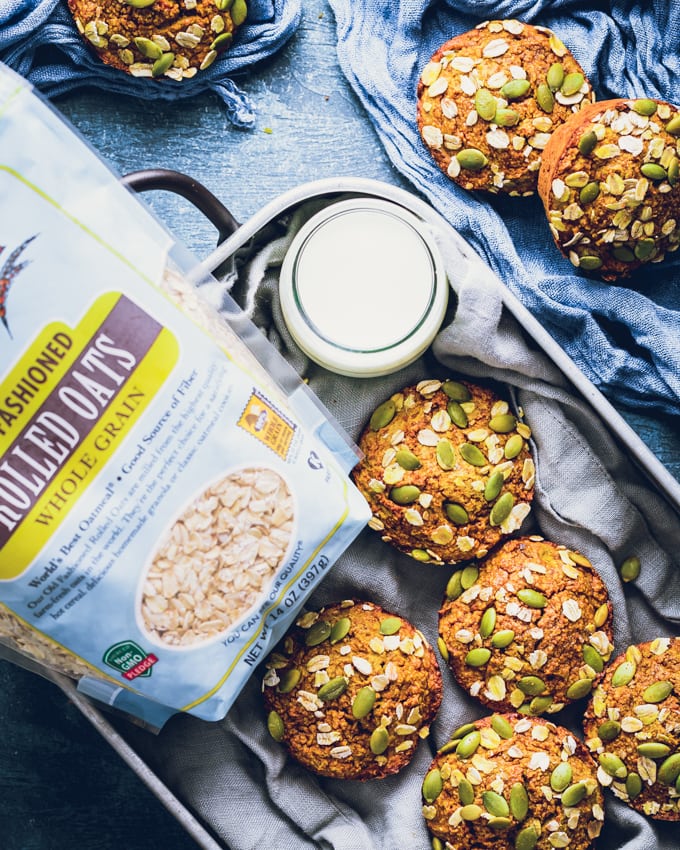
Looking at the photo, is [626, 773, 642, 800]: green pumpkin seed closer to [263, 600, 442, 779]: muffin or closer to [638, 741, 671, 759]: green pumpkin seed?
[638, 741, 671, 759]: green pumpkin seed

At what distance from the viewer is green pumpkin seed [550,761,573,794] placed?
0.95 meters

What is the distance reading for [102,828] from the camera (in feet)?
3.80

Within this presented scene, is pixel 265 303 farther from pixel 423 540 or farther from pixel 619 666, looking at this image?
pixel 619 666

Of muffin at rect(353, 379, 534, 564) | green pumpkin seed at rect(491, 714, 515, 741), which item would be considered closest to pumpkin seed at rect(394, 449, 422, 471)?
muffin at rect(353, 379, 534, 564)

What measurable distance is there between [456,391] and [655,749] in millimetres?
453

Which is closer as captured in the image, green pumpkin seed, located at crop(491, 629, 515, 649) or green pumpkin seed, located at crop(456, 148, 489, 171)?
green pumpkin seed, located at crop(491, 629, 515, 649)

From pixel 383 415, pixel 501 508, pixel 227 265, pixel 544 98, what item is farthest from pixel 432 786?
pixel 544 98

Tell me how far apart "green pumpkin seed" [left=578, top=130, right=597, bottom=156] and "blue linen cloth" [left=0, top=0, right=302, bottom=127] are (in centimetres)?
44

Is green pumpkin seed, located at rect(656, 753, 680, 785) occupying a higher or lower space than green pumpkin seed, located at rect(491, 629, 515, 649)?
lower

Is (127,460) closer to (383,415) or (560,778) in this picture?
(383,415)

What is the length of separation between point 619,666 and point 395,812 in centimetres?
31

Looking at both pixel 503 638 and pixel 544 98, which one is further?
pixel 544 98

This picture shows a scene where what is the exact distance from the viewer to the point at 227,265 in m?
0.98

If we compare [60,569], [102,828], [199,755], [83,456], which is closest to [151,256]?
[83,456]
